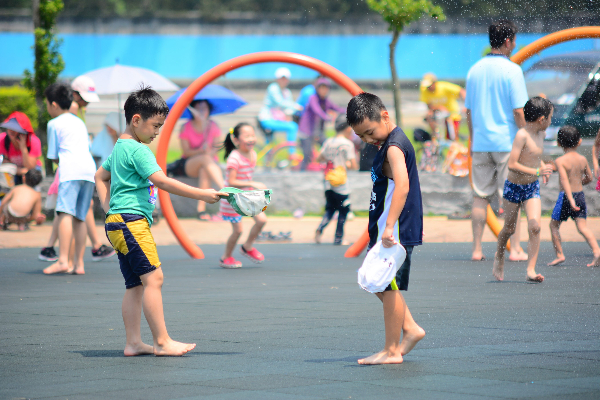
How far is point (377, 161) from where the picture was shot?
4.33 m

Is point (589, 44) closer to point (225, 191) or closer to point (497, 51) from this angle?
point (497, 51)

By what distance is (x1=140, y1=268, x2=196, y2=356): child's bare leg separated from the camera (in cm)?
442

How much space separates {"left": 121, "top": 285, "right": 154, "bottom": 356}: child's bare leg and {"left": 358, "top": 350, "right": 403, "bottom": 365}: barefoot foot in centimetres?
120

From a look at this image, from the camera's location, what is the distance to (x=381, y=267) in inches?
163

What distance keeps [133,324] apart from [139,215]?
596 millimetres

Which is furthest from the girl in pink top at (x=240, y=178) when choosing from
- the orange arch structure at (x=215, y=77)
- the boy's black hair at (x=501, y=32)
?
the boy's black hair at (x=501, y=32)

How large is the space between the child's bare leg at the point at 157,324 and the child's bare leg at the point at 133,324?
0.30 feet

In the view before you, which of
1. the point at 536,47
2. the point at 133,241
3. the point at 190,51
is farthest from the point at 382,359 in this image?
the point at 190,51

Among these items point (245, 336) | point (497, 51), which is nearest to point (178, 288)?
point (245, 336)

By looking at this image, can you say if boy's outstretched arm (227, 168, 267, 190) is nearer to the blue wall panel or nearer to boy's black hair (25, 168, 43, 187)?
boy's black hair (25, 168, 43, 187)

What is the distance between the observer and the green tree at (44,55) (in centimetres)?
1332

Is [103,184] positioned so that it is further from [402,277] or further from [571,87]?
[571,87]

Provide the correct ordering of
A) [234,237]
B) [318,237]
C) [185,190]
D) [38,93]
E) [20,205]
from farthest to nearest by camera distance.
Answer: [38,93] → [20,205] → [318,237] → [234,237] → [185,190]

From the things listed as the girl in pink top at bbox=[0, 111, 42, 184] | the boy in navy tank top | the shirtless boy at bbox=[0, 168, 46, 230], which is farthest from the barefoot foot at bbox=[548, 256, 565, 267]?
the shirtless boy at bbox=[0, 168, 46, 230]
